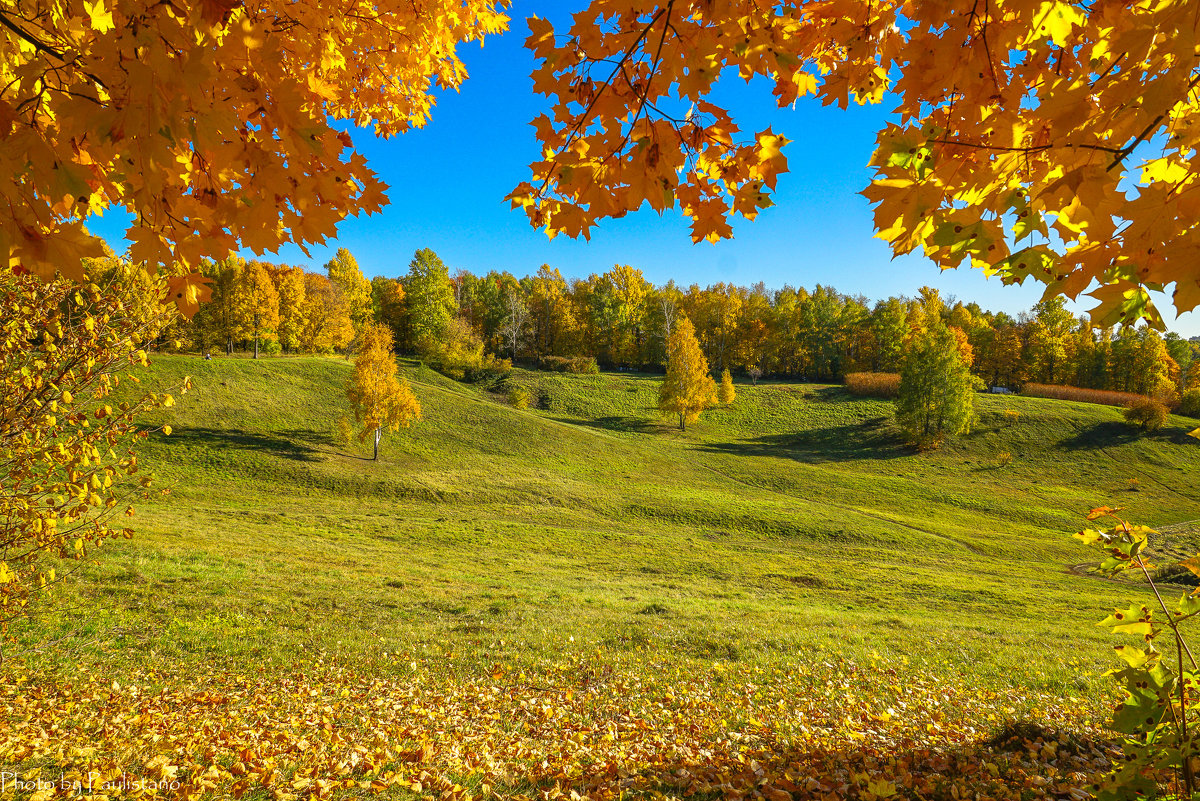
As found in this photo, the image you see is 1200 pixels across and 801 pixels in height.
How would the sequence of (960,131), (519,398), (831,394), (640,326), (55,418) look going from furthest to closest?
1. (640,326)
2. (831,394)
3. (519,398)
4. (55,418)
5. (960,131)

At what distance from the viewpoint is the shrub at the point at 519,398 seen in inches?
1635

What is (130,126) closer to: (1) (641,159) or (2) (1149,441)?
(1) (641,159)

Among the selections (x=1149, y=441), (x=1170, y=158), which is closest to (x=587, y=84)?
(x=1170, y=158)

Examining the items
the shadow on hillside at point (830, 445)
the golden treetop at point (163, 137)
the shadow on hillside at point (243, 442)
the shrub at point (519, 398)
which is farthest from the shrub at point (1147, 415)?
the shadow on hillside at point (243, 442)

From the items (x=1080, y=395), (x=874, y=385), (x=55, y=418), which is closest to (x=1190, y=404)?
(x=1080, y=395)

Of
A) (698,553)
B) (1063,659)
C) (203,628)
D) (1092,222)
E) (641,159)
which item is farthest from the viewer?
(698,553)

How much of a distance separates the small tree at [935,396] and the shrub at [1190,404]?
61.1ft

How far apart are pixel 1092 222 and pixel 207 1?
2648mm

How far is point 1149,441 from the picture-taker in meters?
33.9

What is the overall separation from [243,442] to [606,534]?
1816 centimetres

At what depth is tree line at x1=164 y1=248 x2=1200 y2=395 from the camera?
46.0m

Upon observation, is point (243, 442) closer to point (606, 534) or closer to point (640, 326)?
point (606, 534)

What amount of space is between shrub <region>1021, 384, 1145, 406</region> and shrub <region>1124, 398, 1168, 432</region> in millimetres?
7822

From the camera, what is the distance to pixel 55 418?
418cm
